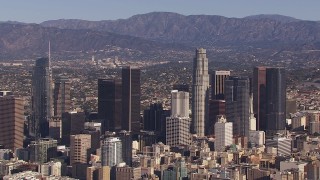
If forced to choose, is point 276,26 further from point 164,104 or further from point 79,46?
point 164,104

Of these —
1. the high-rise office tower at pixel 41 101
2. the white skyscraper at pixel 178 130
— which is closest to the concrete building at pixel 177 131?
the white skyscraper at pixel 178 130

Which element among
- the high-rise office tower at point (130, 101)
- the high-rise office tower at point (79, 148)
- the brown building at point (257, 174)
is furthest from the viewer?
the high-rise office tower at point (130, 101)

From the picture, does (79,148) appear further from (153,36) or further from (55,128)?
(153,36)

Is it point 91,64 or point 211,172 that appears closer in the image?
point 211,172

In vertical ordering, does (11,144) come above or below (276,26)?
below

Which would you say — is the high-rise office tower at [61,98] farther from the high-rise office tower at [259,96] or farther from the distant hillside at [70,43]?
the distant hillside at [70,43]

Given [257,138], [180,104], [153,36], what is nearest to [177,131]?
[180,104]

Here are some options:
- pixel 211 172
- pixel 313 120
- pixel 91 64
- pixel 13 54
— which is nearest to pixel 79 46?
pixel 13 54
